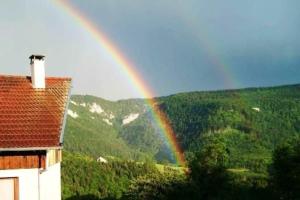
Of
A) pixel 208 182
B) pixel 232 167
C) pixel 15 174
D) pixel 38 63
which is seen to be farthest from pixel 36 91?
pixel 232 167

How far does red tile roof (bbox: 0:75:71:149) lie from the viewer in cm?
1420

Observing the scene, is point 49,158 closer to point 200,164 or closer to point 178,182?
point 178,182

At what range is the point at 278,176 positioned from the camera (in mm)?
67438

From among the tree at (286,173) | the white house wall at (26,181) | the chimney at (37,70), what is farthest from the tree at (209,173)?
the white house wall at (26,181)

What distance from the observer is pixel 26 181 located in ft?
47.0

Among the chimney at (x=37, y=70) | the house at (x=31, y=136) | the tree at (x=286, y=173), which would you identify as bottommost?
the tree at (x=286, y=173)

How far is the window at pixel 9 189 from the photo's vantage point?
47.0 ft

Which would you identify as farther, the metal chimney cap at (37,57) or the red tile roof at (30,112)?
the metal chimney cap at (37,57)

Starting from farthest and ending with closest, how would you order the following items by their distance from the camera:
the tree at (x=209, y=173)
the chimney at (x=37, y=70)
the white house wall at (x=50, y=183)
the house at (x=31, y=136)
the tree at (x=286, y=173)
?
the tree at (x=209, y=173) → the tree at (x=286, y=173) → the chimney at (x=37, y=70) → the white house wall at (x=50, y=183) → the house at (x=31, y=136)

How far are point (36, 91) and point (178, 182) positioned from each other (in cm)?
5222

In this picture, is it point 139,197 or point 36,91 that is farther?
point 139,197

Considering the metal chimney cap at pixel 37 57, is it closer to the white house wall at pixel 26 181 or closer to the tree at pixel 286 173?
the white house wall at pixel 26 181

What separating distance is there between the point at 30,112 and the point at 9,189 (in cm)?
239

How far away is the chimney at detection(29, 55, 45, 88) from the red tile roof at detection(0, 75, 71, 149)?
0.22 m
